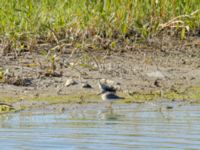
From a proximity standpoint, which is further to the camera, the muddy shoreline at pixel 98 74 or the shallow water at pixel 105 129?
the muddy shoreline at pixel 98 74

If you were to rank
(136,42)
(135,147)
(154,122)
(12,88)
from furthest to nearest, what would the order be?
(136,42)
(12,88)
(154,122)
(135,147)

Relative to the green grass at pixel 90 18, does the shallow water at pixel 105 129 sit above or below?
below

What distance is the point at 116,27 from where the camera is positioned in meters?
8.34

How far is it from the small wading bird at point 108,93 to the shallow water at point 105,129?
24 centimetres

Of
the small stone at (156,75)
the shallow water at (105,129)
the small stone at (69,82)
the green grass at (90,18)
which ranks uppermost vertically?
the green grass at (90,18)

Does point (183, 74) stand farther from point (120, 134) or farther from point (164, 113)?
point (120, 134)

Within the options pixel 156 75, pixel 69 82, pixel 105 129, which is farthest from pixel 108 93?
pixel 105 129

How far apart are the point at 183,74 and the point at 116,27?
896 millimetres

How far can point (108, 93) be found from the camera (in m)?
6.73

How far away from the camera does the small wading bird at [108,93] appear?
22.0 feet

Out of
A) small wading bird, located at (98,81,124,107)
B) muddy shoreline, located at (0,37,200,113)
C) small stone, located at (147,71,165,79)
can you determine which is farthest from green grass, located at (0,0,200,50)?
small wading bird, located at (98,81,124,107)

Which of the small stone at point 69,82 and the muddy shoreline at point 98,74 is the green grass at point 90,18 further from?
the small stone at point 69,82

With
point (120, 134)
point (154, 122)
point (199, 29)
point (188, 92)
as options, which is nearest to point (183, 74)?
point (188, 92)

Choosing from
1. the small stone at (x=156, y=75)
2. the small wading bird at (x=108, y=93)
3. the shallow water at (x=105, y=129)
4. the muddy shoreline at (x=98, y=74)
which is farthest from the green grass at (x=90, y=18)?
the shallow water at (x=105, y=129)
